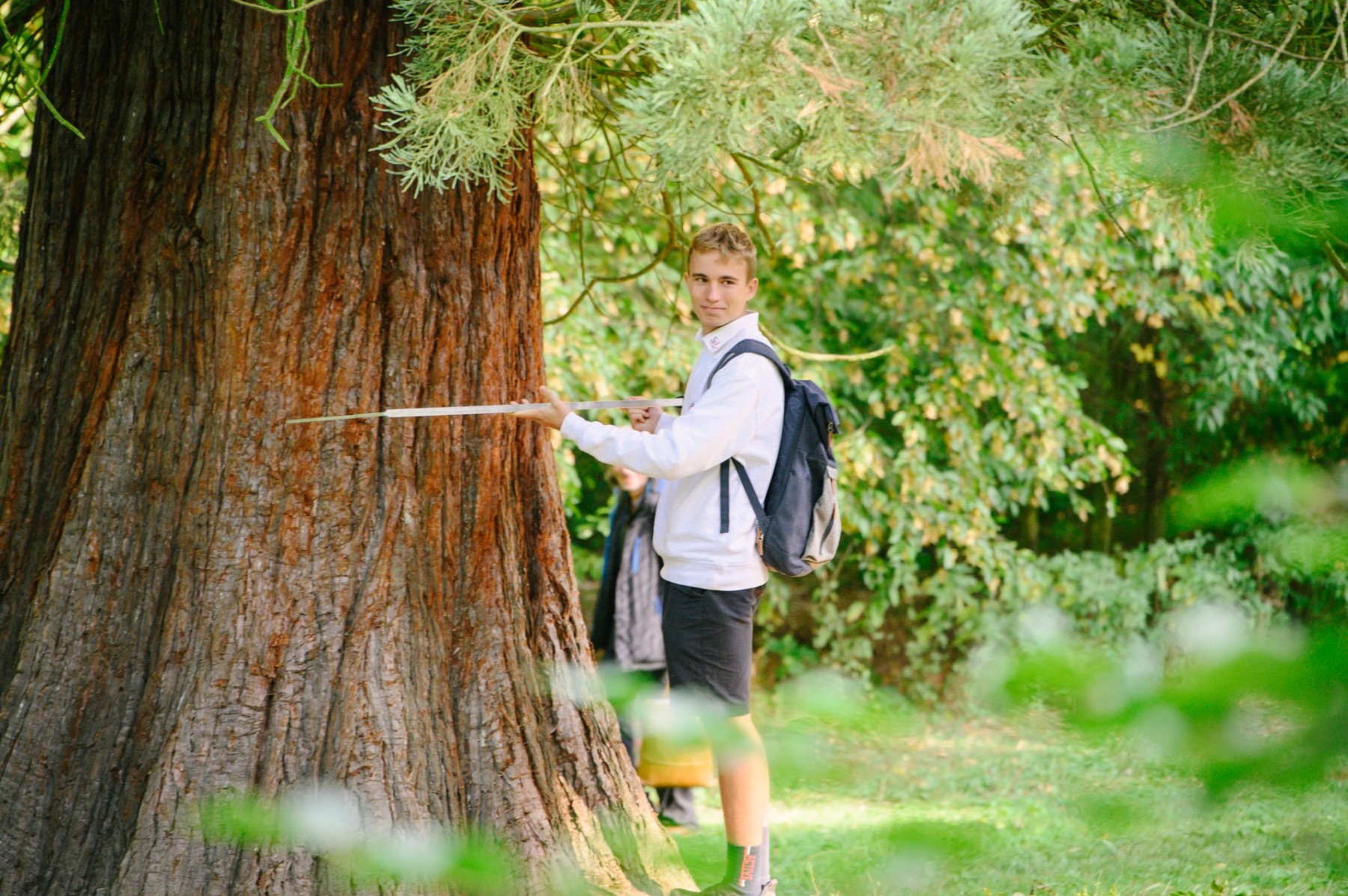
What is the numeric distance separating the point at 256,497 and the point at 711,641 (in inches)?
42.0

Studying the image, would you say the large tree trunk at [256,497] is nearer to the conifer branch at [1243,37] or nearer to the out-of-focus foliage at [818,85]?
the out-of-focus foliage at [818,85]

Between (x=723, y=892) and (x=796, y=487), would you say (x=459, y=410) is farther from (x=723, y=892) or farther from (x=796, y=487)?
(x=723, y=892)

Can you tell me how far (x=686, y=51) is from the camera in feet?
6.77

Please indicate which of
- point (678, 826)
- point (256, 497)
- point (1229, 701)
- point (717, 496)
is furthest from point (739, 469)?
point (678, 826)

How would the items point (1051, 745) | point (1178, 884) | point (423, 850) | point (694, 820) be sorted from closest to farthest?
point (1051, 745) → point (423, 850) → point (1178, 884) → point (694, 820)

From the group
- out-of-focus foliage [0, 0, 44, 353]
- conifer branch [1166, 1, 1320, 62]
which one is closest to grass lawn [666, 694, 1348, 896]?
conifer branch [1166, 1, 1320, 62]

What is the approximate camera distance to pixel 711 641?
107 inches

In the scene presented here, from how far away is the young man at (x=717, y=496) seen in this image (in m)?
2.62

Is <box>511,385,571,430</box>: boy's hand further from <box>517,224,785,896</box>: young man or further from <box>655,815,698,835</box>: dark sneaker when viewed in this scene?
<box>655,815,698,835</box>: dark sneaker

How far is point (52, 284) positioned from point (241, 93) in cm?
73

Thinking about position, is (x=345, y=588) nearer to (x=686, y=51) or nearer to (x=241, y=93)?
(x=241, y=93)

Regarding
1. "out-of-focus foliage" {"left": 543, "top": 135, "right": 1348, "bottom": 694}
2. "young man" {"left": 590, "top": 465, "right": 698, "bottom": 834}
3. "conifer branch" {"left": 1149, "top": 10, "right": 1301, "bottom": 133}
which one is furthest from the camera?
"out-of-focus foliage" {"left": 543, "top": 135, "right": 1348, "bottom": 694}

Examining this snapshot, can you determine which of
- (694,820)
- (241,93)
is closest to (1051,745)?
(241,93)

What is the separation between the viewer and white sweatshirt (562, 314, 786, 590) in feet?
8.57
